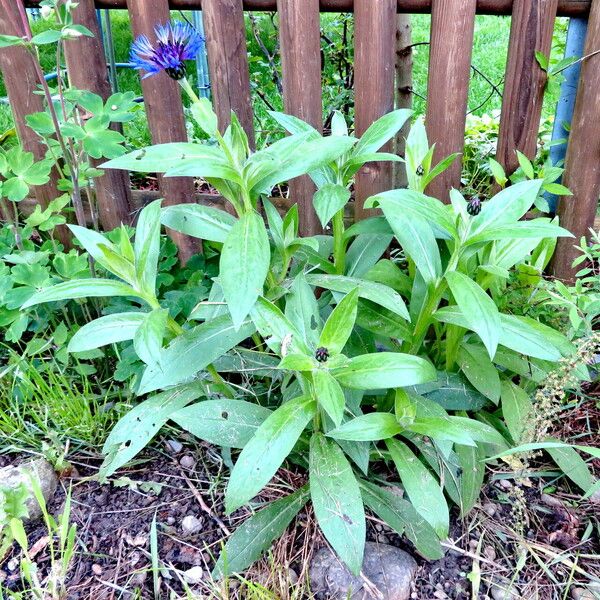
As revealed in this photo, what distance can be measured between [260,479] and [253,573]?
45 centimetres

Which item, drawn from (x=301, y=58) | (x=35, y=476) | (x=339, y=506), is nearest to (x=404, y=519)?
(x=339, y=506)

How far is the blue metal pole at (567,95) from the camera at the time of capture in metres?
2.16

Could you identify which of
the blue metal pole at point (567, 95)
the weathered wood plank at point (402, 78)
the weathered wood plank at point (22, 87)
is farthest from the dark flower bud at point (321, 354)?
the weathered wood plank at point (22, 87)

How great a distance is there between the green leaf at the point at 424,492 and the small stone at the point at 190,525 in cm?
66

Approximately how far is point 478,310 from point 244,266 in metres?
0.58

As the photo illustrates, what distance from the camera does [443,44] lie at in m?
2.11

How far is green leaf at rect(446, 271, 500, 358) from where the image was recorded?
4.49 feet

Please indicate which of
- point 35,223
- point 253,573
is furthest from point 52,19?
point 253,573

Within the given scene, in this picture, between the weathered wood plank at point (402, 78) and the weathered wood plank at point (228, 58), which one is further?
the weathered wood plank at point (402, 78)

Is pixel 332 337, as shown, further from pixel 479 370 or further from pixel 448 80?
pixel 448 80

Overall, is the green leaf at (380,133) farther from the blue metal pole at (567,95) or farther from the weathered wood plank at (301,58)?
the blue metal pole at (567,95)

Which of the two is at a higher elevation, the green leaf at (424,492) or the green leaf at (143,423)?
the green leaf at (143,423)

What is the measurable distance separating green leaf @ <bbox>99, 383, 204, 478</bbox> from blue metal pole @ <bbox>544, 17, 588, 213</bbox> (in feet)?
5.60

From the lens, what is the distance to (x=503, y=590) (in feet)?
5.27
